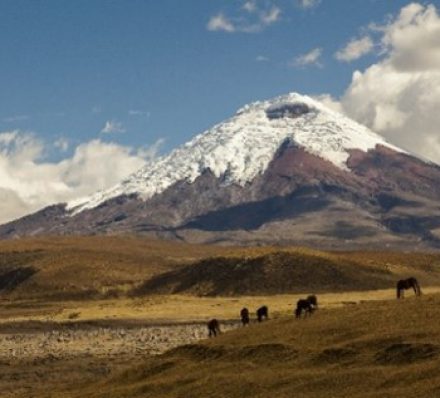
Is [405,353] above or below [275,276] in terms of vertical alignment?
below

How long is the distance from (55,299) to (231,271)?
33524 mm

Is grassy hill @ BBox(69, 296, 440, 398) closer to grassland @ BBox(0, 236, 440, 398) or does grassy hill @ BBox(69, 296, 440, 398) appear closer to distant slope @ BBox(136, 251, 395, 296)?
grassland @ BBox(0, 236, 440, 398)

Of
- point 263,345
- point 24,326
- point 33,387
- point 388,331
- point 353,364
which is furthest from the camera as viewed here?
point 24,326

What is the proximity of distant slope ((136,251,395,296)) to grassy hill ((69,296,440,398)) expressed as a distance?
94.5 meters

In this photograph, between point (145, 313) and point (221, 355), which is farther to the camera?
point (145, 313)

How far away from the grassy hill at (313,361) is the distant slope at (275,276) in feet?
310

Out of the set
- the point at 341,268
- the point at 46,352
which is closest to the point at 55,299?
the point at 341,268

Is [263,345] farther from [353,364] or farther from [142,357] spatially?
[142,357]

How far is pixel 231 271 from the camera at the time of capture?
15488cm

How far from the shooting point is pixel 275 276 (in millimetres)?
146500

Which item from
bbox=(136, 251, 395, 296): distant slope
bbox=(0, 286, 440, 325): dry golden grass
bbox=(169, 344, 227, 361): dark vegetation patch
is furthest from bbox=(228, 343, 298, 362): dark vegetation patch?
bbox=(136, 251, 395, 296): distant slope

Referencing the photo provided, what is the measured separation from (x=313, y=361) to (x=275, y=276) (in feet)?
361

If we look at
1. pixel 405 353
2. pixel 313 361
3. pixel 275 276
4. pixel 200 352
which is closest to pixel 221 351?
pixel 200 352

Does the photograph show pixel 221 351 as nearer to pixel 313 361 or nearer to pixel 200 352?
pixel 200 352
